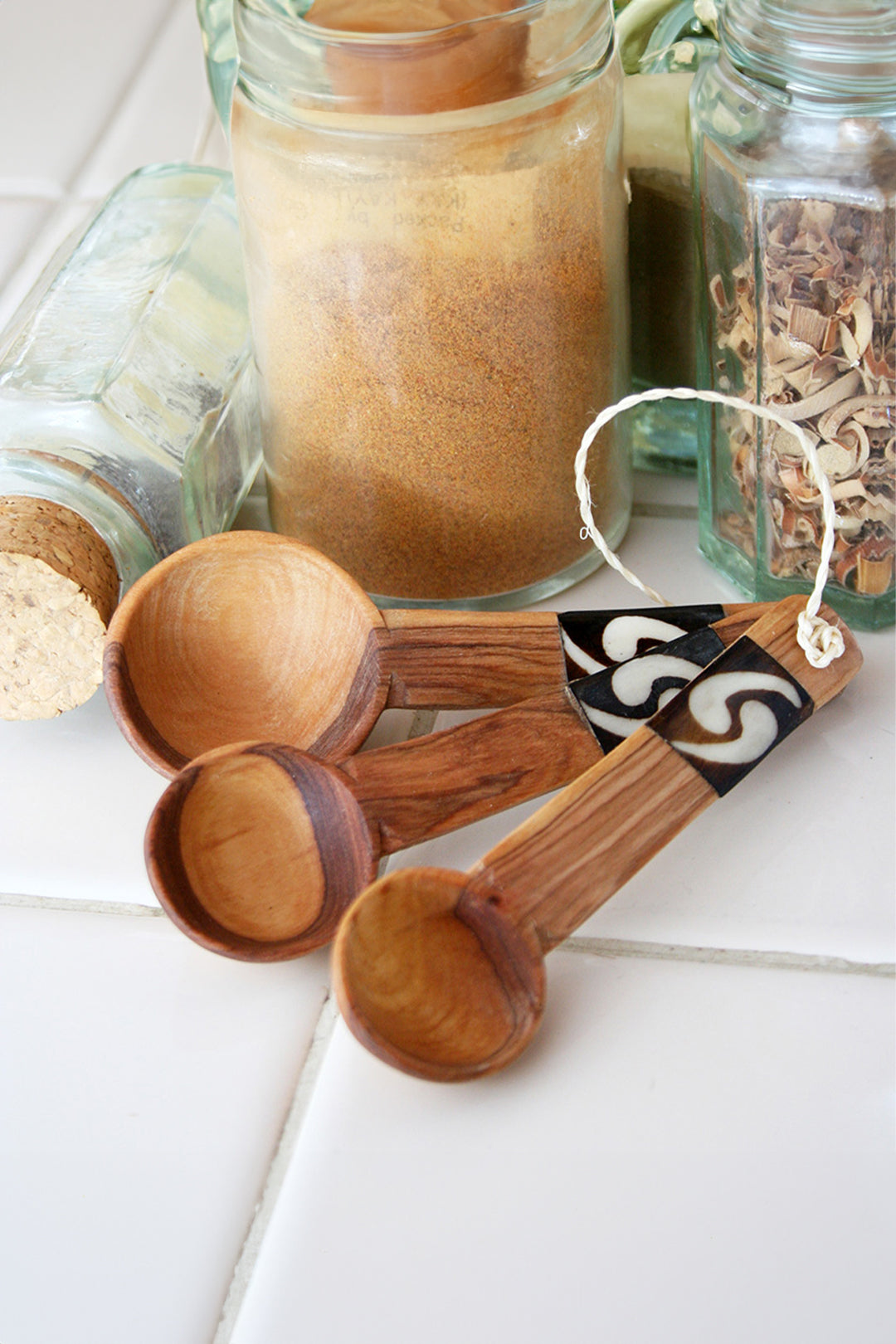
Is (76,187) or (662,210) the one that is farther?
(76,187)

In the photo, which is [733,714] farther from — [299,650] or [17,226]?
[17,226]

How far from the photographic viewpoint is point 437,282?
0.38 m

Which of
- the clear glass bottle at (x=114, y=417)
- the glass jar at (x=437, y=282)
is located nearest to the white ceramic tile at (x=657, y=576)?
the glass jar at (x=437, y=282)

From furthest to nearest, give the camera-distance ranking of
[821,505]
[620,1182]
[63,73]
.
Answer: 1. [63,73]
2. [821,505]
3. [620,1182]

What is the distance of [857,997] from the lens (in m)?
0.33

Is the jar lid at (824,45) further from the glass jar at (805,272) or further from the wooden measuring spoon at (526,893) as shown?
the wooden measuring spoon at (526,893)

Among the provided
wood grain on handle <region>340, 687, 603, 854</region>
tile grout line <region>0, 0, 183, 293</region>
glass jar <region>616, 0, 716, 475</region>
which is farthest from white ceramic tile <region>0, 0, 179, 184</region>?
wood grain on handle <region>340, 687, 603, 854</region>

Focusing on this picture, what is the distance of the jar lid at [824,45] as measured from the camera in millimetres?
338

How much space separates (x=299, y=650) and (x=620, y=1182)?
167 mm

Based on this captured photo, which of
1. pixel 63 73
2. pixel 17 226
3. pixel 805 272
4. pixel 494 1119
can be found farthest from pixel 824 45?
pixel 63 73

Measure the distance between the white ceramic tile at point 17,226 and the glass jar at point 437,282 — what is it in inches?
8.8

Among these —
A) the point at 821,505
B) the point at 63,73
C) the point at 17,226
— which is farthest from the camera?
the point at 63,73

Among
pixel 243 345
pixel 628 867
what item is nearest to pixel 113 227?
pixel 243 345

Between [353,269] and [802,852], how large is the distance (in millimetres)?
192
